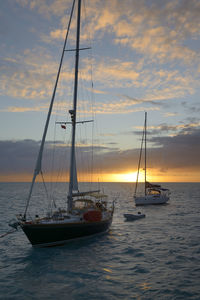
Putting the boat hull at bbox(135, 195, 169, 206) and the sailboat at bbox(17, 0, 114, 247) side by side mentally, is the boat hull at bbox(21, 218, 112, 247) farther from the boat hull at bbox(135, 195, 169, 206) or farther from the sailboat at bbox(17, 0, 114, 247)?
the boat hull at bbox(135, 195, 169, 206)

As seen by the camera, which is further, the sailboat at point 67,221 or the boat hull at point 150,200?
the boat hull at point 150,200

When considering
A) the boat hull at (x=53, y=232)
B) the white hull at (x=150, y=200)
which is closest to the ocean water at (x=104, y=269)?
the boat hull at (x=53, y=232)

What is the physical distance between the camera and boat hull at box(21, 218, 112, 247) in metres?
18.4

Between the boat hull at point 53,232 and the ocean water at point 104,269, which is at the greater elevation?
the boat hull at point 53,232

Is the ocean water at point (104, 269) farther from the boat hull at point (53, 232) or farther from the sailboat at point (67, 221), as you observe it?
the sailboat at point (67, 221)

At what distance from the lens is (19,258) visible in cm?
1783

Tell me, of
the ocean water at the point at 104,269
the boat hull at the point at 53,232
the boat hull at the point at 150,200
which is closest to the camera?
the ocean water at the point at 104,269

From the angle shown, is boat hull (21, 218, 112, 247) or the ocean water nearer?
the ocean water

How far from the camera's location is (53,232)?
18953mm

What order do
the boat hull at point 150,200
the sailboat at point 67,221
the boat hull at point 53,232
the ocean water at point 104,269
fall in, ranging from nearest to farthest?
the ocean water at point 104,269
the boat hull at point 53,232
the sailboat at point 67,221
the boat hull at point 150,200

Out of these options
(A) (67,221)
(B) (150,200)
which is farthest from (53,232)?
(B) (150,200)

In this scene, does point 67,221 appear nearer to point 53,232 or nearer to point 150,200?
point 53,232

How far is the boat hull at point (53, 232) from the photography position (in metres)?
18.4

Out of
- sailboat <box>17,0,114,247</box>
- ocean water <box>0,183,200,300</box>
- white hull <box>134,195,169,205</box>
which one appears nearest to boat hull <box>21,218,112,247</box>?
sailboat <box>17,0,114,247</box>
